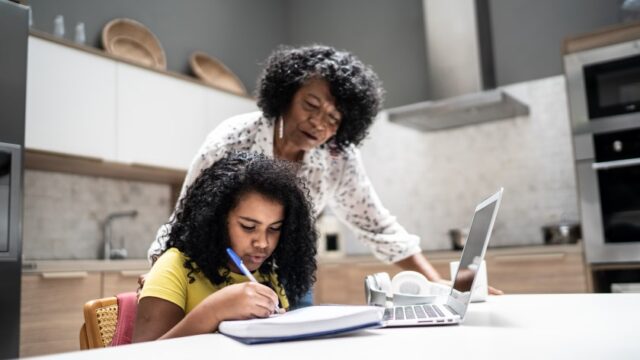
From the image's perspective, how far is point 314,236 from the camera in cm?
134

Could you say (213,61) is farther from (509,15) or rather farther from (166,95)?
(509,15)

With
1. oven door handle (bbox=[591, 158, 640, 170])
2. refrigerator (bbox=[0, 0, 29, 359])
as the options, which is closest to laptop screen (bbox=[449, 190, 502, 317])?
refrigerator (bbox=[0, 0, 29, 359])

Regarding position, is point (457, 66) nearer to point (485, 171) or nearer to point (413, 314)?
point (485, 171)

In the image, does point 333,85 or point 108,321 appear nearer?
point 108,321

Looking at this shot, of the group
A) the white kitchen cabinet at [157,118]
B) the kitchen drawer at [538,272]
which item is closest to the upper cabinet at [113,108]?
the white kitchen cabinet at [157,118]

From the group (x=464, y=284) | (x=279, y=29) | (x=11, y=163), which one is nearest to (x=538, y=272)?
(x=464, y=284)

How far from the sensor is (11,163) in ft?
7.02

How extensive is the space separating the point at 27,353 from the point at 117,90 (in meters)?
1.33

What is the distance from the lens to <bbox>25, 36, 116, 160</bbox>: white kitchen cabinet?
104 inches

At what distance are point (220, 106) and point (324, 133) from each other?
2053 mm

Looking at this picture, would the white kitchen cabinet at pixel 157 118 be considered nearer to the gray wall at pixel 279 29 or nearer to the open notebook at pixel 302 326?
the gray wall at pixel 279 29

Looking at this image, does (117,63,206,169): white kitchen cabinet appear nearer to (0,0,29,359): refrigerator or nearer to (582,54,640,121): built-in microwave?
(0,0,29,359): refrigerator

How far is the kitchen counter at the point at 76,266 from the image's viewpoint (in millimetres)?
2441

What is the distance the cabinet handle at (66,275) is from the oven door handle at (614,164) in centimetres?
236
